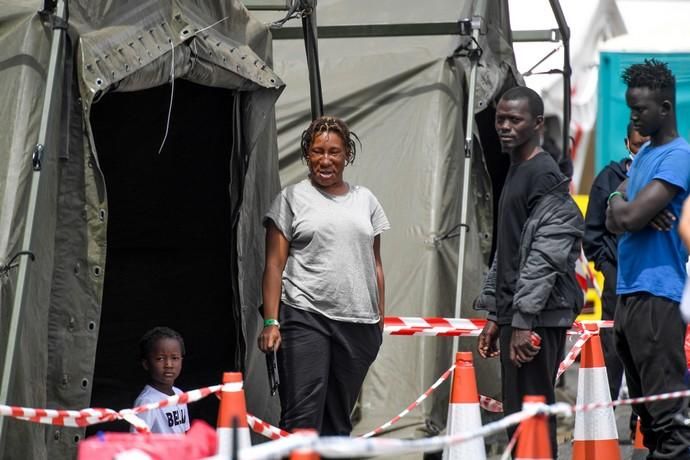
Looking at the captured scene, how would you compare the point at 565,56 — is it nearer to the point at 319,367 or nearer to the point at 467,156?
the point at 467,156

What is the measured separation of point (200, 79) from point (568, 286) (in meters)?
2.10

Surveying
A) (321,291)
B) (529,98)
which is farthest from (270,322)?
(529,98)

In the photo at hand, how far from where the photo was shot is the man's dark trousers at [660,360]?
607 cm

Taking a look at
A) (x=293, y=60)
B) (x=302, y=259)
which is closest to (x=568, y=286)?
(x=302, y=259)

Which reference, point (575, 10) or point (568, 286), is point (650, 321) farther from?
point (575, 10)

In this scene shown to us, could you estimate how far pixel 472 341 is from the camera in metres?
8.92

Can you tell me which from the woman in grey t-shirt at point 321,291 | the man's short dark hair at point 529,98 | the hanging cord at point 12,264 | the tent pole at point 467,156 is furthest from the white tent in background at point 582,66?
the hanging cord at point 12,264

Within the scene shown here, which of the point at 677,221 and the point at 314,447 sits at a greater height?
the point at 677,221

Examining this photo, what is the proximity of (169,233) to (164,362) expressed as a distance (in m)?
A: 1.15

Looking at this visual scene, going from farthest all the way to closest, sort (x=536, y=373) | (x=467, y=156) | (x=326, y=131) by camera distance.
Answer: (x=467, y=156), (x=326, y=131), (x=536, y=373)

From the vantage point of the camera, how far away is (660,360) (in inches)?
239

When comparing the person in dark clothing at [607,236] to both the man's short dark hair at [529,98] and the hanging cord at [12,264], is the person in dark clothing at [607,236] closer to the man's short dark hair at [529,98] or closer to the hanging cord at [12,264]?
the man's short dark hair at [529,98]

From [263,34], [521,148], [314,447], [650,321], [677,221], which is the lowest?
[314,447]

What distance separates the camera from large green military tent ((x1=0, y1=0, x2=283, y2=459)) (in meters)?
5.69
